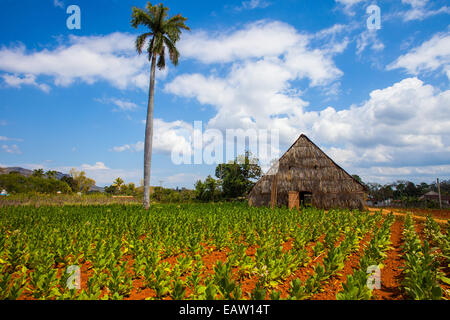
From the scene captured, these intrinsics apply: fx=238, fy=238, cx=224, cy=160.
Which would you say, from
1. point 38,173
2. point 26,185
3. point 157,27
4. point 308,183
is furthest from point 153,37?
point 38,173

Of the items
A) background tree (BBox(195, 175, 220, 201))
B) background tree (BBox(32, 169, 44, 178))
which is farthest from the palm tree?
background tree (BBox(32, 169, 44, 178))

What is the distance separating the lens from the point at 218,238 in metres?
7.47

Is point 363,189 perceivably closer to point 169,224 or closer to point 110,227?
point 169,224

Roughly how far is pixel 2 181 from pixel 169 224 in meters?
56.3

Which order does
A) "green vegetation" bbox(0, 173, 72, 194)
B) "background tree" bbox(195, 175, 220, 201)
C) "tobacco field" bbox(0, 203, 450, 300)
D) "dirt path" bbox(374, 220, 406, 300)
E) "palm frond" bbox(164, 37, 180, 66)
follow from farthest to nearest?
"green vegetation" bbox(0, 173, 72, 194) < "background tree" bbox(195, 175, 220, 201) < "palm frond" bbox(164, 37, 180, 66) < "dirt path" bbox(374, 220, 406, 300) < "tobacco field" bbox(0, 203, 450, 300)

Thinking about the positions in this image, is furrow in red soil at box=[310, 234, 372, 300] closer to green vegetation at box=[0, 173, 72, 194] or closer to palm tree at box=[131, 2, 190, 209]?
palm tree at box=[131, 2, 190, 209]

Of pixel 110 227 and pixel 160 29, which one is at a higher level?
pixel 160 29

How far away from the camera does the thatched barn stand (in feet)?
64.0

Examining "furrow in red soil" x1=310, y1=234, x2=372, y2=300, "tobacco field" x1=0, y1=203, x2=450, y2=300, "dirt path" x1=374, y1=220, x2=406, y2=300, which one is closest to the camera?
"tobacco field" x1=0, y1=203, x2=450, y2=300

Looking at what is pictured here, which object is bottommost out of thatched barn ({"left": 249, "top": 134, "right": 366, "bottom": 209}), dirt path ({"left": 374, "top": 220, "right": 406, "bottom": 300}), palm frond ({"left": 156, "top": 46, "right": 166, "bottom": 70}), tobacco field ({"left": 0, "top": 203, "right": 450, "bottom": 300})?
dirt path ({"left": 374, "top": 220, "right": 406, "bottom": 300})

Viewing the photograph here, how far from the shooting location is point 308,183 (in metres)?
20.5

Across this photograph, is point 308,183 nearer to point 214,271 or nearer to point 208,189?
point 214,271
